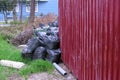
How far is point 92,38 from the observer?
191 inches

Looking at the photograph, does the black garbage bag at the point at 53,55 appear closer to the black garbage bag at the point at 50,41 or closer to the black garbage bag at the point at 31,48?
the black garbage bag at the point at 50,41

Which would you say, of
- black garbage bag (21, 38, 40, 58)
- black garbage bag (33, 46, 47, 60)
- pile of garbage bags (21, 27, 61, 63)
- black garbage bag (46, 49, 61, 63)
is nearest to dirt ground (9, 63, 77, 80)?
black garbage bag (46, 49, 61, 63)

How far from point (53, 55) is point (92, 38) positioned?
274 centimetres

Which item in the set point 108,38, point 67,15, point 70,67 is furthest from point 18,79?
point 108,38

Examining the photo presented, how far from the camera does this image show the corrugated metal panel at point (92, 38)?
3863mm

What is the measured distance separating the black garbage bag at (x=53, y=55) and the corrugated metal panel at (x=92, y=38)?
0.26 m

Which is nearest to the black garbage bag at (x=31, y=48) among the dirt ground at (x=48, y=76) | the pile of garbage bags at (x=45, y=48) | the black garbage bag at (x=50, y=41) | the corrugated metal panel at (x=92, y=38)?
the pile of garbage bags at (x=45, y=48)

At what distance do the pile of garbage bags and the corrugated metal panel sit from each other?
34 cm

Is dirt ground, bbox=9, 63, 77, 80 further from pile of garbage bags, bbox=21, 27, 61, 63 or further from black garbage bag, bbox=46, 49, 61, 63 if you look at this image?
pile of garbage bags, bbox=21, 27, 61, 63

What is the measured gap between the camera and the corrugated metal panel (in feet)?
12.7

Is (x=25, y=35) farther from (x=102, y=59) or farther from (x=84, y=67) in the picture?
(x=102, y=59)

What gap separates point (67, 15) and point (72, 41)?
2.40 feet

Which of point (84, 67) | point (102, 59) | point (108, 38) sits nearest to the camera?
point (108, 38)

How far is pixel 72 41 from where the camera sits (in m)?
6.40
